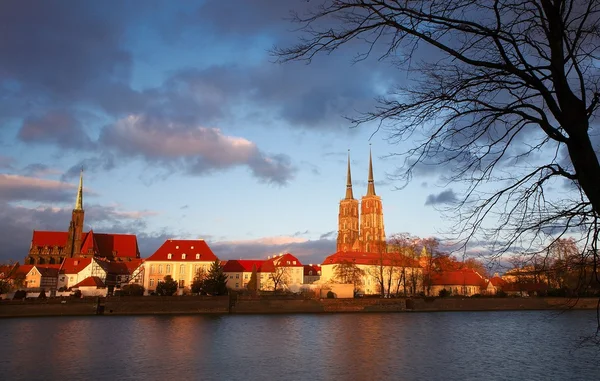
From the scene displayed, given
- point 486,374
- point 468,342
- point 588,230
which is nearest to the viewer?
point 588,230

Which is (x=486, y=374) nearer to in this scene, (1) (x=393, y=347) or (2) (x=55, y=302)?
(1) (x=393, y=347)

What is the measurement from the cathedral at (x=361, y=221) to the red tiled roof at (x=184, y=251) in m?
47.4

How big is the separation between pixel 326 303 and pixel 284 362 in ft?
112

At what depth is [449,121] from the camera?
483 cm

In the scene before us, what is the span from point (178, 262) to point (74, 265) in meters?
16.9

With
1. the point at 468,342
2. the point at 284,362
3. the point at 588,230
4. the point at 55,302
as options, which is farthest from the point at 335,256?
the point at 588,230

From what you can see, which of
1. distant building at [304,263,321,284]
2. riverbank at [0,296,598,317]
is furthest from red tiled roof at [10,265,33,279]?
distant building at [304,263,321,284]

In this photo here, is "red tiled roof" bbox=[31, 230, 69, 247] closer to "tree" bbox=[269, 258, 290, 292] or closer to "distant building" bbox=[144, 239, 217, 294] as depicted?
"distant building" bbox=[144, 239, 217, 294]

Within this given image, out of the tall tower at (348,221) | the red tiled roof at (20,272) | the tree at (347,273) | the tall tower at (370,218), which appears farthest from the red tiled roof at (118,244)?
the tall tower at (370,218)

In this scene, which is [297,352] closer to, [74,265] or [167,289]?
[167,289]

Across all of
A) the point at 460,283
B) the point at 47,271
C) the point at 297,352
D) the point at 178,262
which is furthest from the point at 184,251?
the point at 297,352

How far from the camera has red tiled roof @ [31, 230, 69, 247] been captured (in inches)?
3524

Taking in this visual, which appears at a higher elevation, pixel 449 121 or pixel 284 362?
pixel 449 121

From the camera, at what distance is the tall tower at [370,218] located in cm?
11475
